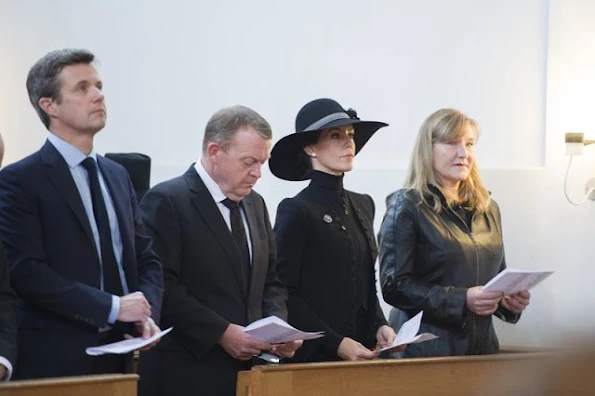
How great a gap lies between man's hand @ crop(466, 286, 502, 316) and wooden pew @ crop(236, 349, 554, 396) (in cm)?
32

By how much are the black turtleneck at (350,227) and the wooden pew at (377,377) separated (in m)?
0.45

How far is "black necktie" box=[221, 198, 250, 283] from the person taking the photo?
349 cm

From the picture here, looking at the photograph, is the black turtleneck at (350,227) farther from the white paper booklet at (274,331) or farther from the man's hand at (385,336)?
the white paper booklet at (274,331)

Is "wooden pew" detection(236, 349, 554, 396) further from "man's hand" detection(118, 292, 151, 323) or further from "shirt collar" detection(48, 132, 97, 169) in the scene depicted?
"shirt collar" detection(48, 132, 97, 169)

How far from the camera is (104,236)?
310cm

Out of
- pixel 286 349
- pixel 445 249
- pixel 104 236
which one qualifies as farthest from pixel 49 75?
pixel 445 249

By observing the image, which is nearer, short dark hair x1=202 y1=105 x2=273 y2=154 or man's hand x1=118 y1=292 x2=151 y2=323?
man's hand x1=118 y1=292 x2=151 y2=323

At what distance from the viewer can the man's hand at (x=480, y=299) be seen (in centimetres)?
384

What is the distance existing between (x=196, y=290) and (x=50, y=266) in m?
0.54

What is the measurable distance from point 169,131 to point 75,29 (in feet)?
2.71

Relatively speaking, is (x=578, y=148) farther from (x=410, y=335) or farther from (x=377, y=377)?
(x=377, y=377)

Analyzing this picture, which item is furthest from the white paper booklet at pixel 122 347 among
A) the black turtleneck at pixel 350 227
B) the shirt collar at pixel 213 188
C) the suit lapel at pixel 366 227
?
the suit lapel at pixel 366 227

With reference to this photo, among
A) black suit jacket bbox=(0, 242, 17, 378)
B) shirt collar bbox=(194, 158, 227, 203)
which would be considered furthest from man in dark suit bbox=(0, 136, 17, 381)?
shirt collar bbox=(194, 158, 227, 203)

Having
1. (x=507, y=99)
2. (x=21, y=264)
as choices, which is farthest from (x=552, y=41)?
(x=21, y=264)
